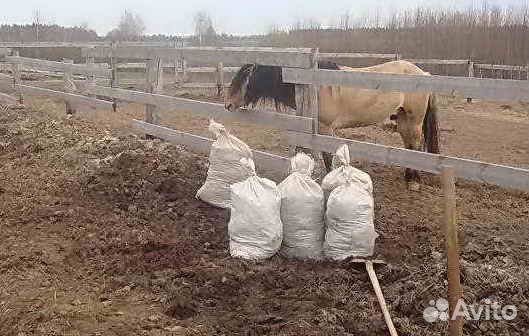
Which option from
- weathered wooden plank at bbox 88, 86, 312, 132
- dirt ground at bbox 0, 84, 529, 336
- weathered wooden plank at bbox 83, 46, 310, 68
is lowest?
dirt ground at bbox 0, 84, 529, 336

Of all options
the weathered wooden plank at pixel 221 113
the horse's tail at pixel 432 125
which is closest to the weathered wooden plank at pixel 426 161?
the weathered wooden plank at pixel 221 113

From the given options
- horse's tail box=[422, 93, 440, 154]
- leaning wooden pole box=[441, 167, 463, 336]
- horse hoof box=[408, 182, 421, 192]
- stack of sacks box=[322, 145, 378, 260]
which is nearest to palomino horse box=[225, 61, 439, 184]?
horse's tail box=[422, 93, 440, 154]

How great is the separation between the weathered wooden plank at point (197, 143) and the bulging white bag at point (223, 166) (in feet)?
1.33

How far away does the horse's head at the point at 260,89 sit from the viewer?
561cm

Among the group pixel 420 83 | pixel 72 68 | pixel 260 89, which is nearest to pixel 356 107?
pixel 260 89

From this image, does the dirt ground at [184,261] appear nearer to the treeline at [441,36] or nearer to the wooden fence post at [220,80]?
the wooden fence post at [220,80]

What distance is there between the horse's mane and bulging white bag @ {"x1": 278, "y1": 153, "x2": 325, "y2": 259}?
178 centimetres

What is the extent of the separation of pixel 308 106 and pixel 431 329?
103 inches

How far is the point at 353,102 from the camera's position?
20.0 feet

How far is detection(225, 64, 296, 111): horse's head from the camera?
5609mm

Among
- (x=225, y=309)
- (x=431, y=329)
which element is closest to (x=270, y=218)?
(x=225, y=309)

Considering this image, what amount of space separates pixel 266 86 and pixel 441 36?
753 inches

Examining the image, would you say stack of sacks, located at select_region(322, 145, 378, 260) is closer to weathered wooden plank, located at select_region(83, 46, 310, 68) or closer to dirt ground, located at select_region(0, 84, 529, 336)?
dirt ground, located at select_region(0, 84, 529, 336)

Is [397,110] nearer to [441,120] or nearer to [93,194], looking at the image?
[93,194]
